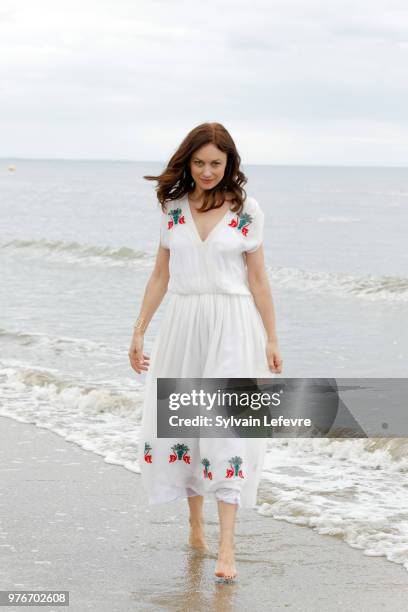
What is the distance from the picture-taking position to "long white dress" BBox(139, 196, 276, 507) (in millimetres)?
3904

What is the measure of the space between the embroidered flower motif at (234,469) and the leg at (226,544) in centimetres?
13

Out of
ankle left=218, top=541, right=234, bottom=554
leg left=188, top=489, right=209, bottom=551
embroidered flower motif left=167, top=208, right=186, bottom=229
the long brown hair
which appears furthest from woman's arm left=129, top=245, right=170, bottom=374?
ankle left=218, top=541, right=234, bottom=554

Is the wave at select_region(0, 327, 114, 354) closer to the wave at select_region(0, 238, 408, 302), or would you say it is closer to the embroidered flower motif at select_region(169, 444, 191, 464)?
the embroidered flower motif at select_region(169, 444, 191, 464)

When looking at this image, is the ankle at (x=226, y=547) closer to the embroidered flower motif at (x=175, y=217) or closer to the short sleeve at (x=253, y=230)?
the short sleeve at (x=253, y=230)

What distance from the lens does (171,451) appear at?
13.3 feet

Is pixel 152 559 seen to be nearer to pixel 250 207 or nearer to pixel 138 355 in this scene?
pixel 138 355

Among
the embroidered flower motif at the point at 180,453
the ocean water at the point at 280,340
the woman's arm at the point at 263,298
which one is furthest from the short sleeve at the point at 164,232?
the ocean water at the point at 280,340

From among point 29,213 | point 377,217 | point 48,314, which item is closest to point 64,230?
point 29,213

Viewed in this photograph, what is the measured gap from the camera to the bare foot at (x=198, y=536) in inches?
171

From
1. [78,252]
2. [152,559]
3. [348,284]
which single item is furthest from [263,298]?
[78,252]

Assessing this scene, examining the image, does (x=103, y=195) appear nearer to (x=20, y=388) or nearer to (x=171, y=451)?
(x=20, y=388)

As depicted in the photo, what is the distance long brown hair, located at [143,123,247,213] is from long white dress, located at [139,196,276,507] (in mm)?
45

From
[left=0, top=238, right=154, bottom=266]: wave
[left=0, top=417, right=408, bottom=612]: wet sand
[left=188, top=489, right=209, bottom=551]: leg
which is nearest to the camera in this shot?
[left=0, top=417, right=408, bottom=612]: wet sand

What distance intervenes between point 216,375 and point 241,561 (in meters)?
0.89
